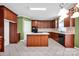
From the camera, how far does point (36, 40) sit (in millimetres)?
8547

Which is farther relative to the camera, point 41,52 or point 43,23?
point 43,23

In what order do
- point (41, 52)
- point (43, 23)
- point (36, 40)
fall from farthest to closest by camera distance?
point (43, 23) < point (36, 40) < point (41, 52)

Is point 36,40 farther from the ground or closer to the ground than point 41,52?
farther from the ground

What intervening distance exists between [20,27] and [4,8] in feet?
18.5

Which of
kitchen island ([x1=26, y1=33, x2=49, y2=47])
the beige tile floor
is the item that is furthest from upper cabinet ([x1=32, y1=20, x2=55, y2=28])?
the beige tile floor

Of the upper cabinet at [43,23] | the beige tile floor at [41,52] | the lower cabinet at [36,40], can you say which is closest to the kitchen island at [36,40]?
the lower cabinet at [36,40]

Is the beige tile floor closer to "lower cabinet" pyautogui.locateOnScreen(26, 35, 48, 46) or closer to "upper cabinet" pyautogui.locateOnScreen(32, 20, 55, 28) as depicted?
"lower cabinet" pyautogui.locateOnScreen(26, 35, 48, 46)

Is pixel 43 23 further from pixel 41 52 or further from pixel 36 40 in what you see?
pixel 41 52

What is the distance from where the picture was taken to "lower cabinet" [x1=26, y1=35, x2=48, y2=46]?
8.54 meters

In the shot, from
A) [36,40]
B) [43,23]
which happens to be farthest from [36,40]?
[43,23]

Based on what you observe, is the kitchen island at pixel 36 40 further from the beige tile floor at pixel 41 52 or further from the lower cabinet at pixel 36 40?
the beige tile floor at pixel 41 52

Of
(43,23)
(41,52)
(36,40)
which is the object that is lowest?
(41,52)

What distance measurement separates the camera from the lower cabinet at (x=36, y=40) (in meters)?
8.54

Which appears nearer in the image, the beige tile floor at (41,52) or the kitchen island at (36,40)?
the beige tile floor at (41,52)
